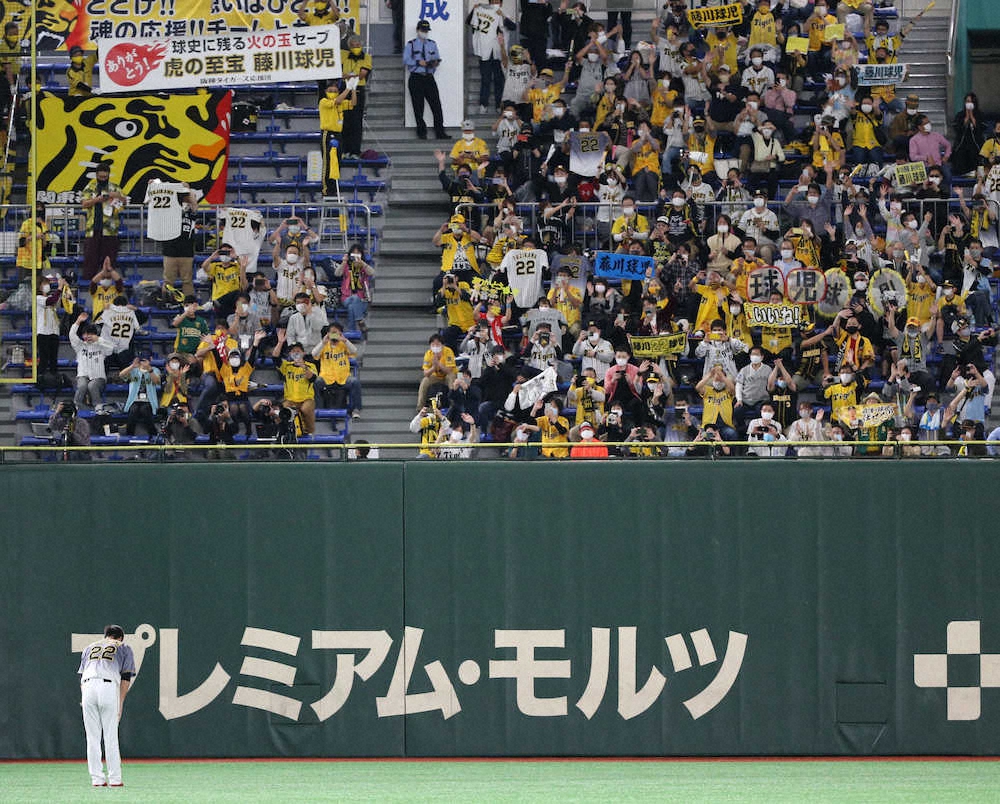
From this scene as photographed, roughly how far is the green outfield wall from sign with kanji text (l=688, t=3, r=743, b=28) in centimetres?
1128

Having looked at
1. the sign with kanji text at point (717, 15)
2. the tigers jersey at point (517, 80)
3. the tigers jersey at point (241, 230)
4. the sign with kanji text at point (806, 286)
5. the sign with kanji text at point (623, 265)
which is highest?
the sign with kanji text at point (717, 15)

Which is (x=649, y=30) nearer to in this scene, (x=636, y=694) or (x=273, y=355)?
(x=273, y=355)

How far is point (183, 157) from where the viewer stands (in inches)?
1012

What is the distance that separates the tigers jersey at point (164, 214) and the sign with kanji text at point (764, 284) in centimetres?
837

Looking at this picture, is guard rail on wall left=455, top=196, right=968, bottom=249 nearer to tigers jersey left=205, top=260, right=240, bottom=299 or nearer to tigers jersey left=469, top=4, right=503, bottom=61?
tigers jersey left=205, top=260, right=240, bottom=299

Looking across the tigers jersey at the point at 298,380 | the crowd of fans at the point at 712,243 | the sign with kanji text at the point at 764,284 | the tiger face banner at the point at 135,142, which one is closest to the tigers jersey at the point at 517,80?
the crowd of fans at the point at 712,243

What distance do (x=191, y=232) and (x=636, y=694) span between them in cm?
1051

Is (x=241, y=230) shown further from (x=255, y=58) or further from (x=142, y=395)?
(x=142, y=395)

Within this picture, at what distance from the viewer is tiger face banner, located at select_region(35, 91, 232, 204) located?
2562 centimetres

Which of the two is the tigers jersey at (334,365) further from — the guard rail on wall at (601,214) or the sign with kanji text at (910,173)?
the sign with kanji text at (910,173)

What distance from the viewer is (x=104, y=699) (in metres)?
15.3

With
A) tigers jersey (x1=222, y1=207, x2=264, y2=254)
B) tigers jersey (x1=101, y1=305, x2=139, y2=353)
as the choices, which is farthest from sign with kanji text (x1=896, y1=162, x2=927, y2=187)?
tigers jersey (x1=101, y1=305, x2=139, y2=353)

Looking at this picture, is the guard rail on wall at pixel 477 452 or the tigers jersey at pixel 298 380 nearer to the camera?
the guard rail on wall at pixel 477 452

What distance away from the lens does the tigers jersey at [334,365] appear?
21.5 meters
